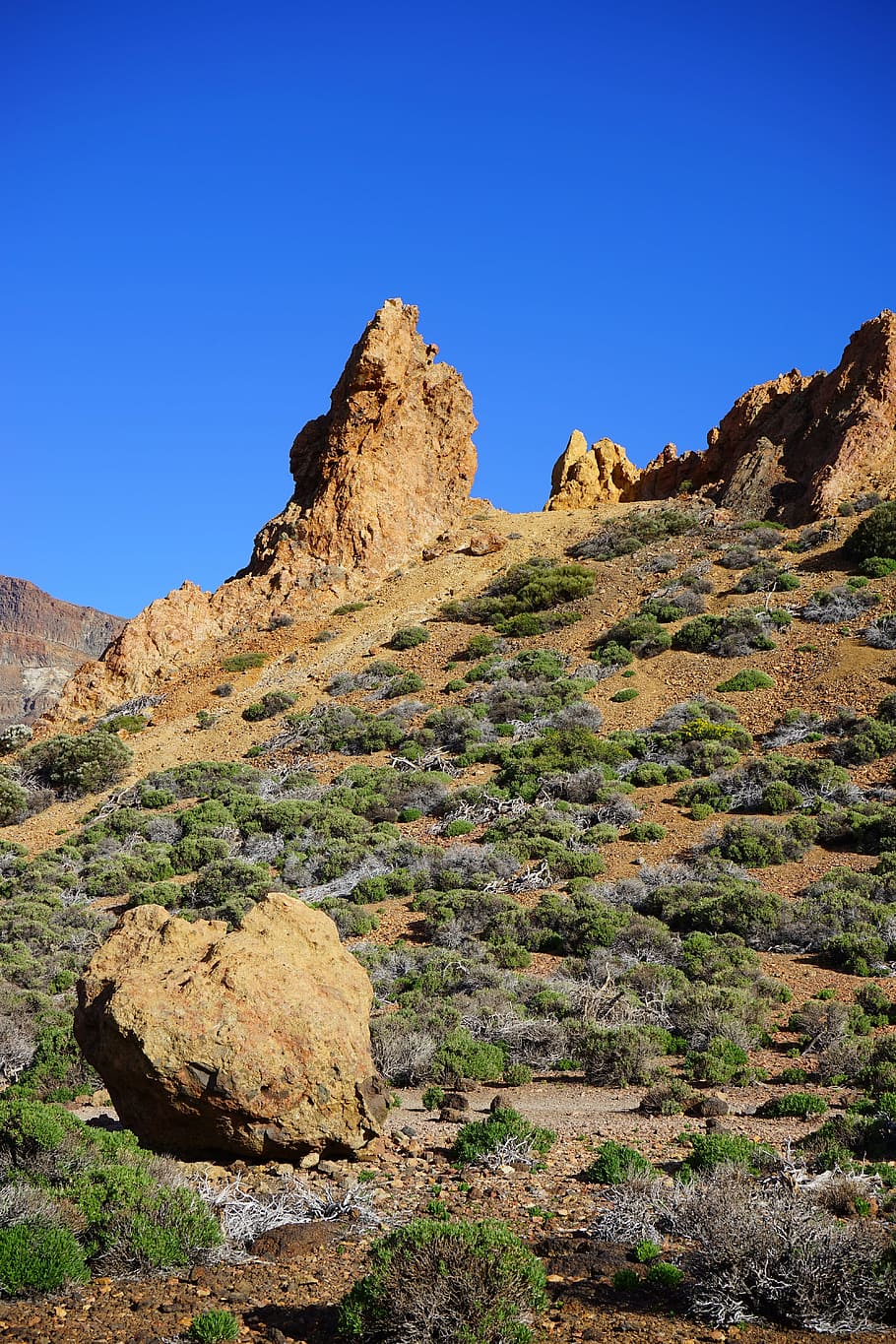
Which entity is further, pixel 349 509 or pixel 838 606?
pixel 349 509

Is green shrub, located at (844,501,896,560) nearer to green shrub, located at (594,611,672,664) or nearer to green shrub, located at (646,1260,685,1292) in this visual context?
green shrub, located at (594,611,672,664)

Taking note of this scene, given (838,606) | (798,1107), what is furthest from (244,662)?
(798,1107)

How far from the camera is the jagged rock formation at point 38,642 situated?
9812 centimetres

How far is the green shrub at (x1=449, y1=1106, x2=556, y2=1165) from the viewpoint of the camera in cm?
736

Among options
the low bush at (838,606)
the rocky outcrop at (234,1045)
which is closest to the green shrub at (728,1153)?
the rocky outcrop at (234,1045)

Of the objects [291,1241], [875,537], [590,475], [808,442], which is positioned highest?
[590,475]

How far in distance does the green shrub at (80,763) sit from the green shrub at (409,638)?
9.67 m

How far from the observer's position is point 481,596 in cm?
3541

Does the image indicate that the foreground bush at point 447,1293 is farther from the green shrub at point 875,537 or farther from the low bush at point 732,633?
the green shrub at point 875,537

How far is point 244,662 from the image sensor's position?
33.5 metres

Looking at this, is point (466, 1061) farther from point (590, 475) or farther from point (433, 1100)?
point (590, 475)

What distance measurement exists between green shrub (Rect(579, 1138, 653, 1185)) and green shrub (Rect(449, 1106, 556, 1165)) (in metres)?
0.50

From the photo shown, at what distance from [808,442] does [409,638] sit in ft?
57.2

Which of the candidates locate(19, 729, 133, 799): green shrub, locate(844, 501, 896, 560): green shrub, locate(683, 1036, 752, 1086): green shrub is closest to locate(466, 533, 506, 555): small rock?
locate(844, 501, 896, 560): green shrub
